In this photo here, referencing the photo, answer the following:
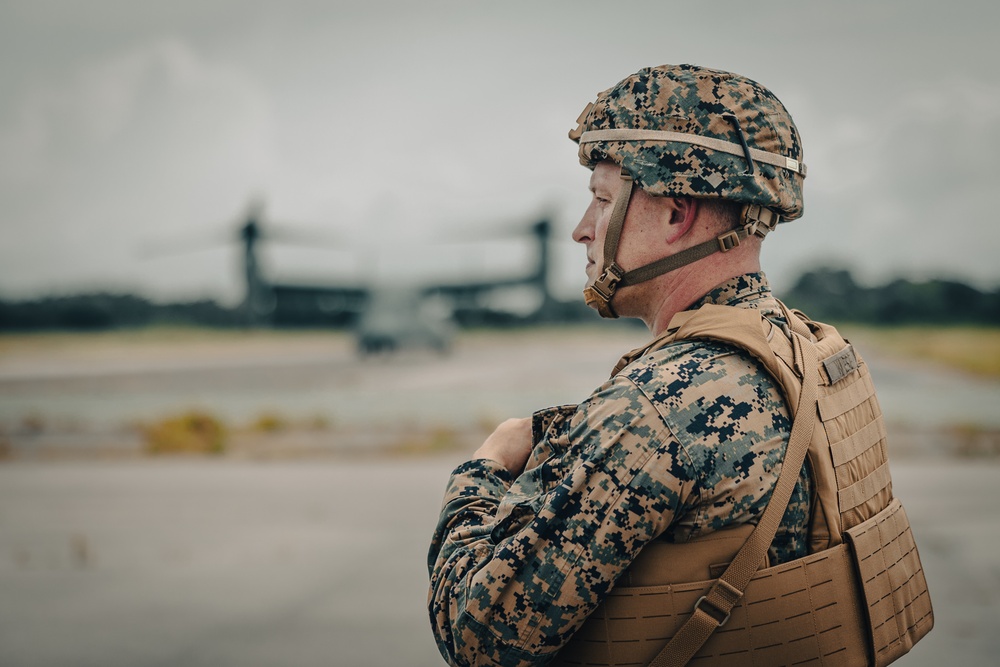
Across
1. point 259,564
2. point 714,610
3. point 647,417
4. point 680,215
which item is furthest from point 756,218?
point 259,564

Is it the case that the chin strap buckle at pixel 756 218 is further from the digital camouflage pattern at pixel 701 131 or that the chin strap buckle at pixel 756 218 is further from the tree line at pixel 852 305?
the tree line at pixel 852 305

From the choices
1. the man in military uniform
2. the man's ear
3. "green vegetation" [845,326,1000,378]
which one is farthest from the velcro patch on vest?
"green vegetation" [845,326,1000,378]

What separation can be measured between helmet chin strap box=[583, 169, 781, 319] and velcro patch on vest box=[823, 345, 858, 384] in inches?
10.3

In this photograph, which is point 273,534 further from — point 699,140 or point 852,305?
point 852,305

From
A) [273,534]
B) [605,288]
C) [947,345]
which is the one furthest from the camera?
[947,345]

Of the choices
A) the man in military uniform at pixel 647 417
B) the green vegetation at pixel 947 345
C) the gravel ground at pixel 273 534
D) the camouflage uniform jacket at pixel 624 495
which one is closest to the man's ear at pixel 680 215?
the man in military uniform at pixel 647 417

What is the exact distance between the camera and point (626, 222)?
1546 millimetres

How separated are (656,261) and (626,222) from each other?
0.31 feet

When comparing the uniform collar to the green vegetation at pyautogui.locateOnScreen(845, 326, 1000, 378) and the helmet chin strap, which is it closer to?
the helmet chin strap

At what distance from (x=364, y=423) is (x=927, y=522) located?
28.0 feet

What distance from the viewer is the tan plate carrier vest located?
135 centimetres

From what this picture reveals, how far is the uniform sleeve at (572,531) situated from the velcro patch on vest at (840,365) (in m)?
0.38

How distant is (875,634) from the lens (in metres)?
1.45

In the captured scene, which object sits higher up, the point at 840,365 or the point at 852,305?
the point at 840,365
